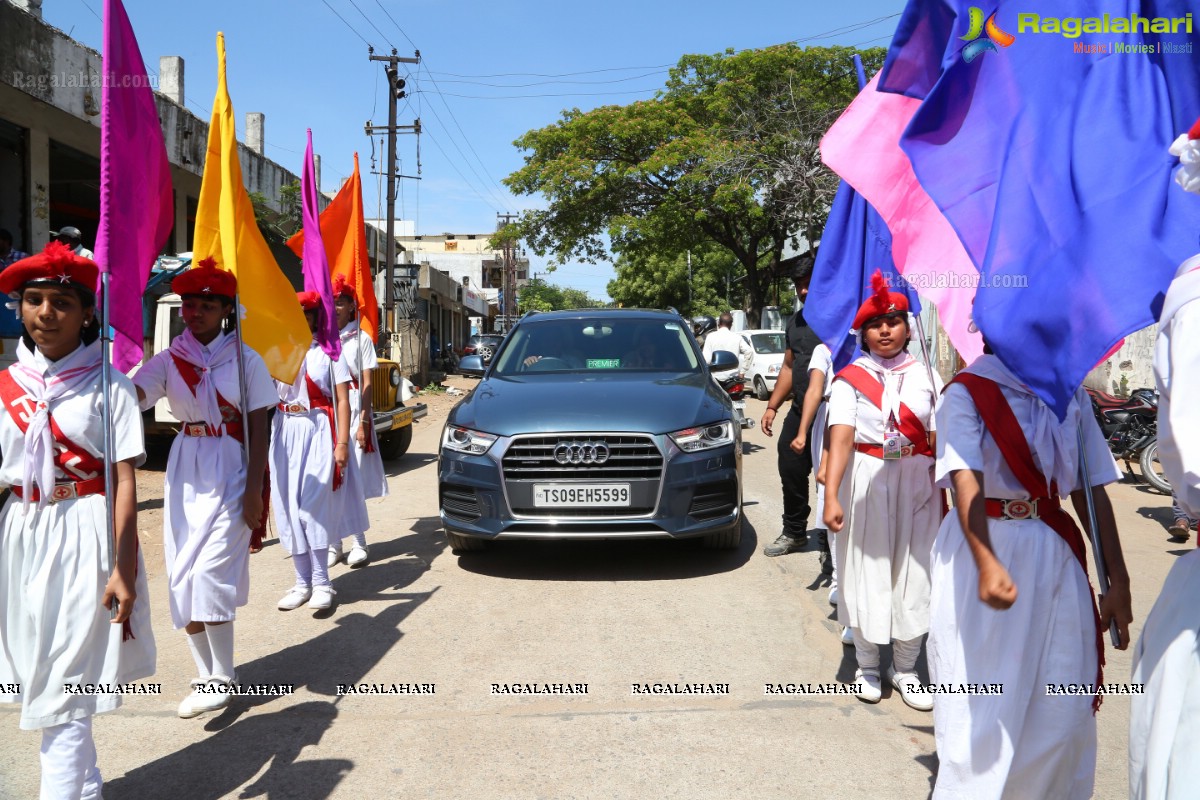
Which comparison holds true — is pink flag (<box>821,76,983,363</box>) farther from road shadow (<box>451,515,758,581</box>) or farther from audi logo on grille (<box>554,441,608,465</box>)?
road shadow (<box>451,515,758,581</box>)

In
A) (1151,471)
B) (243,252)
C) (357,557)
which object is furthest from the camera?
(1151,471)

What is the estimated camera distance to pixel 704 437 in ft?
18.6

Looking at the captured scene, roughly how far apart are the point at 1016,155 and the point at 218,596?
333 cm

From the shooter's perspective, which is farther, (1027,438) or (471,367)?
(471,367)

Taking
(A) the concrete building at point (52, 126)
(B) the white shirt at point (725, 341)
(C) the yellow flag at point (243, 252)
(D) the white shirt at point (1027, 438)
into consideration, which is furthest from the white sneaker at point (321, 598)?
(A) the concrete building at point (52, 126)

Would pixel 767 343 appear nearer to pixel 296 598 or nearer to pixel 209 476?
pixel 296 598

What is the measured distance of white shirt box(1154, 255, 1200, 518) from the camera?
1672 mm

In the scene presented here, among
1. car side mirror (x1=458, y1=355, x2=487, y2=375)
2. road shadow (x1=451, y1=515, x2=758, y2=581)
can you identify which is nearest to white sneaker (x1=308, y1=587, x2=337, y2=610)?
road shadow (x1=451, y1=515, x2=758, y2=581)

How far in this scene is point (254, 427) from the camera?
12.4 ft

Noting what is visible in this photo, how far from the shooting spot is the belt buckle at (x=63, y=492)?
2.79 meters

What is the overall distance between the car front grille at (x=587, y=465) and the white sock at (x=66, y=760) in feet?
9.93

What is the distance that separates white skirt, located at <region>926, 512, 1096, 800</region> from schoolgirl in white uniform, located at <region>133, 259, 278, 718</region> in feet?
9.25

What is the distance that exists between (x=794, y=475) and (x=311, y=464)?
317 cm

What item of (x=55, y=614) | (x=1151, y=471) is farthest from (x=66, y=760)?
(x=1151, y=471)
